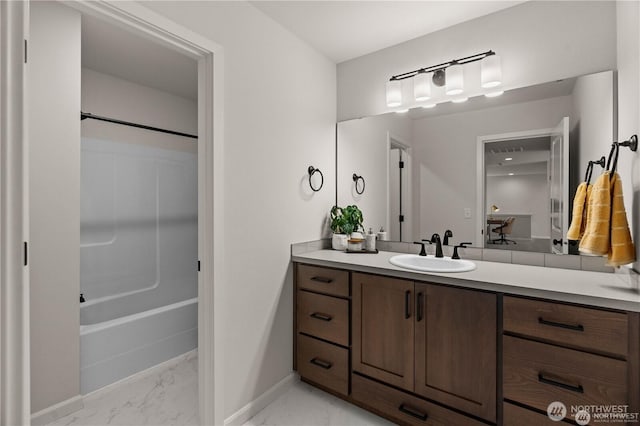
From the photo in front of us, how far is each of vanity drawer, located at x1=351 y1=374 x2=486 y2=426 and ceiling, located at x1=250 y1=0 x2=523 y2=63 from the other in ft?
7.16

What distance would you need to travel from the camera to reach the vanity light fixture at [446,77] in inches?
74.9

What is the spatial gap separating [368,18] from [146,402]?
9.05 feet

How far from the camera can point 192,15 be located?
156cm

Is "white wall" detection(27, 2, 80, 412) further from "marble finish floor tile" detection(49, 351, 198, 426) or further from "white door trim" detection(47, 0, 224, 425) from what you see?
"white door trim" detection(47, 0, 224, 425)

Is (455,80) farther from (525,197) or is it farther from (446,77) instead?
(525,197)

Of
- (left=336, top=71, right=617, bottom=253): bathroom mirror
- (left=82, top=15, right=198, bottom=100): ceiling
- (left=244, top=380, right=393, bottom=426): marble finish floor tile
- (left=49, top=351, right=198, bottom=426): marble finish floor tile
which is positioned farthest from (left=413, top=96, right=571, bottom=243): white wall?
(left=49, top=351, right=198, bottom=426): marble finish floor tile

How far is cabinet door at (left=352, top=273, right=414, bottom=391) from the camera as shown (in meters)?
1.70

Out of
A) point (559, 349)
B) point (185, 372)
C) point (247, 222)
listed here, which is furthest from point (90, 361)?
point (559, 349)

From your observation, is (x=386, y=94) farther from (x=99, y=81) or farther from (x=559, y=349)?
(x=99, y=81)

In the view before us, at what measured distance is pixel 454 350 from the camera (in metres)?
A: 1.55

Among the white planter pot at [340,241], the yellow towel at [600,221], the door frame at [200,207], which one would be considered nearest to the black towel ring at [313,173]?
the white planter pot at [340,241]

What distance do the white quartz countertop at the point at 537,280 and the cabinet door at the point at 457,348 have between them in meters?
0.06

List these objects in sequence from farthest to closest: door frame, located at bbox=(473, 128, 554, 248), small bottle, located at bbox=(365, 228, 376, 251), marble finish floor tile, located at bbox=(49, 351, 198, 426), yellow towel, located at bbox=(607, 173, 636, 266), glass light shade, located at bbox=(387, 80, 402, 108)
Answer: small bottle, located at bbox=(365, 228, 376, 251) < glass light shade, located at bbox=(387, 80, 402, 108) < door frame, located at bbox=(473, 128, 554, 248) < marble finish floor tile, located at bbox=(49, 351, 198, 426) < yellow towel, located at bbox=(607, 173, 636, 266)

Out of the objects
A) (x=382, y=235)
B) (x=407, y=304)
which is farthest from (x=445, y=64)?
(x=407, y=304)
